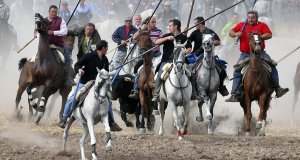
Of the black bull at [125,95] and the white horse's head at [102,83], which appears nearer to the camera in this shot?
the white horse's head at [102,83]

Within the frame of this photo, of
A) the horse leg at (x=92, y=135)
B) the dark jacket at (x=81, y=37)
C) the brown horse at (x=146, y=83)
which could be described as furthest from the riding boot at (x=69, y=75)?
the horse leg at (x=92, y=135)

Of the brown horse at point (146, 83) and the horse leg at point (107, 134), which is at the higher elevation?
the brown horse at point (146, 83)

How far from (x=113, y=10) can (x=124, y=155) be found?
91.7 ft

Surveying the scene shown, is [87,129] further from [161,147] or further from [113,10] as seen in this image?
[113,10]

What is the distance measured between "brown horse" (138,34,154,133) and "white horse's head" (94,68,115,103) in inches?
204

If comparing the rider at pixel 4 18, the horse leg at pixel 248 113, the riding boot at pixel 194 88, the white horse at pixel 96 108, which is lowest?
the white horse at pixel 96 108

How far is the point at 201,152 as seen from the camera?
17.2m

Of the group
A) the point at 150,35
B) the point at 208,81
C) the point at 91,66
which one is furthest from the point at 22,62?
the point at 91,66

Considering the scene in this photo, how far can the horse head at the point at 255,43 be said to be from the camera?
20469 mm

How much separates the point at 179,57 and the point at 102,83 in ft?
11.9

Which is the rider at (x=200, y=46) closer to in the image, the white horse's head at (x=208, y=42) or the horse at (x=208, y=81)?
the horse at (x=208, y=81)

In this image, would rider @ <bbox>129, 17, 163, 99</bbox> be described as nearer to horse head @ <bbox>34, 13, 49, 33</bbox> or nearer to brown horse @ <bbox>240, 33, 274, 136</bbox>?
horse head @ <bbox>34, 13, 49, 33</bbox>

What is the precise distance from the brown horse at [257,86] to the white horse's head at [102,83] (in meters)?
5.94

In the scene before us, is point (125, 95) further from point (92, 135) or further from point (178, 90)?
point (92, 135)
